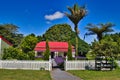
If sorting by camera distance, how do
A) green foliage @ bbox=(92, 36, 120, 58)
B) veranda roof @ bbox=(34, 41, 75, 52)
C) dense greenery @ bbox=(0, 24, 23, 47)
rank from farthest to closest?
dense greenery @ bbox=(0, 24, 23, 47) < veranda roof @ bbox=(34, 41, 75, 52) < green foliage @ bbox=(92, 36, 120, 58)

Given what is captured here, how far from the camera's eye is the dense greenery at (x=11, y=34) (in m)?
85.2

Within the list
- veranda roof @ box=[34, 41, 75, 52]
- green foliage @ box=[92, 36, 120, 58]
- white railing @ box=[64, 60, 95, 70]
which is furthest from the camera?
veranda roof @ box=[34, 41, 75, 52]

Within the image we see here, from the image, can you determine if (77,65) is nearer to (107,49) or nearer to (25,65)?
(107,49)

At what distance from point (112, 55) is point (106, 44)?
1.17 meters

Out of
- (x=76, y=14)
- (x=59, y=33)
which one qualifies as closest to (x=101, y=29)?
(x=76, y=14)

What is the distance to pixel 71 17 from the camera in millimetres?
32812

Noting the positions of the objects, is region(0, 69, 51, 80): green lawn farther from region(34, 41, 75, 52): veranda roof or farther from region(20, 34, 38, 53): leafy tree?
region(34, 41, 75, 52): veranda roof

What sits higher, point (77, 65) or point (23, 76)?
point (77, 65)

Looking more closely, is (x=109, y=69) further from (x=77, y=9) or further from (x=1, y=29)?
(x=1, y=29)

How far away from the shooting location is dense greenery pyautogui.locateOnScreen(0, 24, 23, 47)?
85250mm

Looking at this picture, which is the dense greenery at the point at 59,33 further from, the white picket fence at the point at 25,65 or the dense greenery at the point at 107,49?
the dense greenery at the point at 107,49

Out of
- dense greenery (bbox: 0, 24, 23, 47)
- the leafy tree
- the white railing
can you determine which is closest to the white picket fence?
the white railing

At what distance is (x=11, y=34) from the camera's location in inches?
3578

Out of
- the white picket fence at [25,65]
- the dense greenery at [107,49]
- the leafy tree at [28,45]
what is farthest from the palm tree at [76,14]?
the leafy tree at [28,45]
